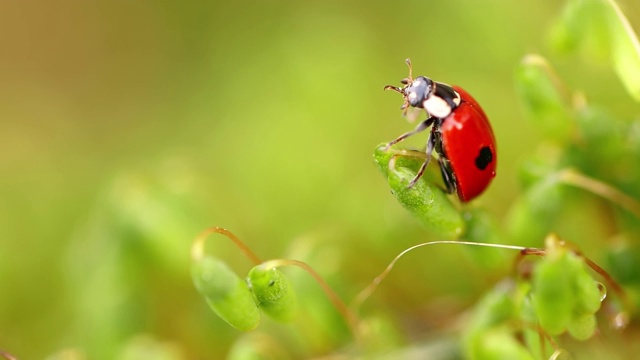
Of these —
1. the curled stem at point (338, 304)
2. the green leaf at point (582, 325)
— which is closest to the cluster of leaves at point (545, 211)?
the green leaf at point (582, 325)

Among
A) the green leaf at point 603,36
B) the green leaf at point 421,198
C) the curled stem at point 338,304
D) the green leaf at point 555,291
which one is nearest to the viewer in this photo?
the green leaf at point 555,291

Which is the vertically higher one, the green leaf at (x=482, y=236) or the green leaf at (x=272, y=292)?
the green leaf at (x=272, y=292)

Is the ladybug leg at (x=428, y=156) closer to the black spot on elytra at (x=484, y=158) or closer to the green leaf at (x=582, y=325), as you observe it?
the black spot on elytra at (x=484, y=158)

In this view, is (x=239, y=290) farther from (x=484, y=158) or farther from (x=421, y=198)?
(x=484, y=158)

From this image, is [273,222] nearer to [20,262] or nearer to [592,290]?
[20,262]

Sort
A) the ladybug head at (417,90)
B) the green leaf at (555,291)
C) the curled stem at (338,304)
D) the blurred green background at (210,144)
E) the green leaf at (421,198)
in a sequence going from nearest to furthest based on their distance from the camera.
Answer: the green leaf at (555,291)
the green leaf at (421,198)
the curled stem at (338,304)
the ladybug head at (417,90)
the blurred green background at (210,144)

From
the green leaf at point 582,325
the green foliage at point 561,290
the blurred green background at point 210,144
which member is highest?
the blurred green background at point 210,144
